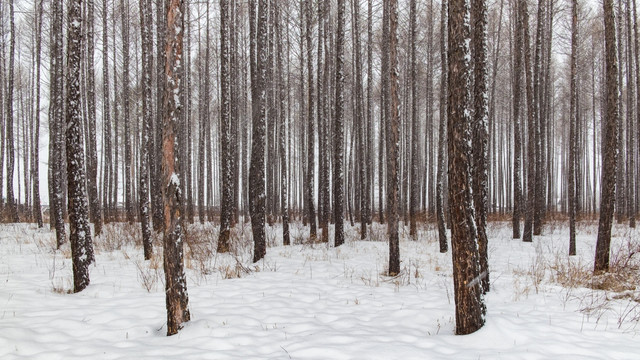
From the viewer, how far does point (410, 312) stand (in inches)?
187

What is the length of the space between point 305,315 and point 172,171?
8.35 feet

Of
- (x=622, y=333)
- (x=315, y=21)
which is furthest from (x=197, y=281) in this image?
(x=315, y=21)

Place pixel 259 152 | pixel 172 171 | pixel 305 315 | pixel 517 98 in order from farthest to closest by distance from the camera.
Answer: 1. pixel 517 98
2. pixel 259 152
3. pixel 305 315
4. pixel 172 171

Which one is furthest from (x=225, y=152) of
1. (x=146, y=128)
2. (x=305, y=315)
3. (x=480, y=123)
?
(x=480, y=123)

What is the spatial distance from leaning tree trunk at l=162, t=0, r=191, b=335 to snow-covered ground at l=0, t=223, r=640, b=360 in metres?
0.39

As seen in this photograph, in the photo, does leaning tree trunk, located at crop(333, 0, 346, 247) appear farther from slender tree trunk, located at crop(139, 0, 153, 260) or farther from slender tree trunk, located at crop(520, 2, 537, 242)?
slender tree trunk, located at crop(520, 2, 537, 242)

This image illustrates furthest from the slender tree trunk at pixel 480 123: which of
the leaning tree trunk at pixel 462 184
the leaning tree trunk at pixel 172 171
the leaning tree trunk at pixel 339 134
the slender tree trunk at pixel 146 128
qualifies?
the slender tree trunk at pixel 146 128

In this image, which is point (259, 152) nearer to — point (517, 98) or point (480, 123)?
point (480, 123)

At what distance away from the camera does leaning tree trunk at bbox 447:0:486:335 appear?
3.83 metres

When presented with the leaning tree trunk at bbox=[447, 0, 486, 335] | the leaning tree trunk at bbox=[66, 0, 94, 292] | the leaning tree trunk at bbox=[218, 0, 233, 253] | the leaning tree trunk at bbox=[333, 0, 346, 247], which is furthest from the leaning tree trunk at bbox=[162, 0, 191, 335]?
the leaning tree trunk at bbox=[333, 0, 346, 247]

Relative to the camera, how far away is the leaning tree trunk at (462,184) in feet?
12.6

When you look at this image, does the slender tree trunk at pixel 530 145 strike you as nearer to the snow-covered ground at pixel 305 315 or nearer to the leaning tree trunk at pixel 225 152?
the snow-covered ground at pixel 305 315

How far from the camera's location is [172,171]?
4.09 metres

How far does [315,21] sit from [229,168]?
8.43m
